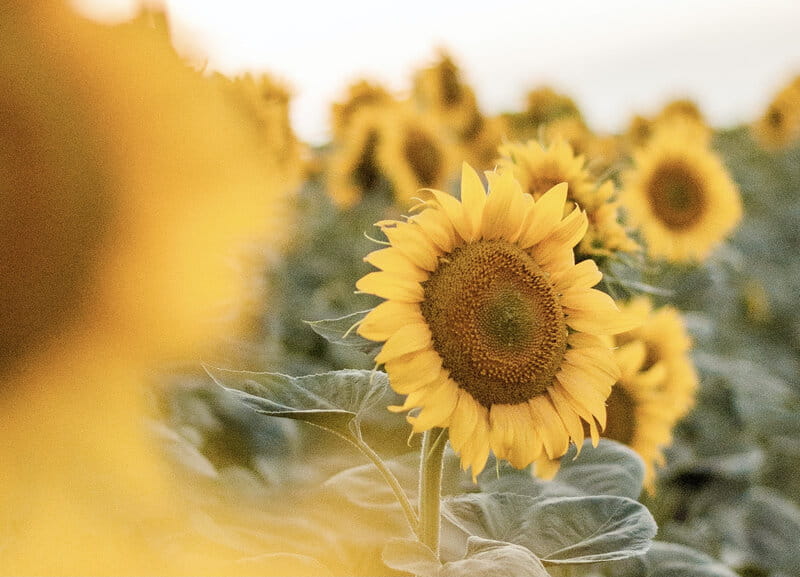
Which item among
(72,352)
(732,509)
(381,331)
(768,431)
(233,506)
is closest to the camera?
(72,352)

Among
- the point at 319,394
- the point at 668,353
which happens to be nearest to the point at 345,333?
the point at 319,394

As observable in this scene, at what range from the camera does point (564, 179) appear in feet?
3.21

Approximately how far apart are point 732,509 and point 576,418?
1.34m

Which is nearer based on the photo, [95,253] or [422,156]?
[95,253]

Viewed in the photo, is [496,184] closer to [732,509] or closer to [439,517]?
[439,517]

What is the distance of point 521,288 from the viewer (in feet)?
2.11

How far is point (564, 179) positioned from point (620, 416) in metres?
0.41

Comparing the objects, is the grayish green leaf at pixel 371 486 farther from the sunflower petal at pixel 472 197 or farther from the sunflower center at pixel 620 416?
the sunflower center at pixel 620 416

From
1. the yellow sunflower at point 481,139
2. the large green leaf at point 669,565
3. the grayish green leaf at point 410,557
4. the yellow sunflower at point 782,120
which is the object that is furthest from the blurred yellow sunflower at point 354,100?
the yellow sunflower at point 782,120

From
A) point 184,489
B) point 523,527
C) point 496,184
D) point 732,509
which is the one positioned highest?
point 496,184

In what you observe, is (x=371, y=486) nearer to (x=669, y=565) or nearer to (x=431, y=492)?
(x=431, y=492)

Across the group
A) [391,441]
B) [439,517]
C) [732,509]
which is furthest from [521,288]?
[732,509]

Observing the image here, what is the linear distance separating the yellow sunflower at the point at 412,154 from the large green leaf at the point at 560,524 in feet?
6.20

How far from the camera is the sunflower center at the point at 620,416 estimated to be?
1.18m
